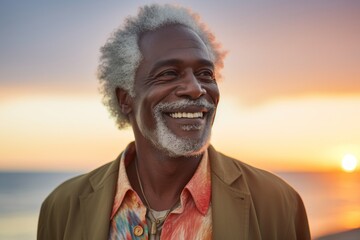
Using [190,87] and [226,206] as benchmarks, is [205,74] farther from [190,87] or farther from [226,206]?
[226,206]

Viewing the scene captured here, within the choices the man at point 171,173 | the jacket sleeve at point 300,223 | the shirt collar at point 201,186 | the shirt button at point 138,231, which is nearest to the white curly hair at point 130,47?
the man at point 171,173

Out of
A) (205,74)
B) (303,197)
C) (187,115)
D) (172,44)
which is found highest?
(172,44)

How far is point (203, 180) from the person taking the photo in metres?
3.52

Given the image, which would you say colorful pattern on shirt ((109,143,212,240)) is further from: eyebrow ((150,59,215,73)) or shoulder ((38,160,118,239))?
eyebrow ((150,59,215,73))

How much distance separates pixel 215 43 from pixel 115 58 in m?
0.66

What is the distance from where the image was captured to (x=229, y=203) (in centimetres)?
341

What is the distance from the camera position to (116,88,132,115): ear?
12.5ft

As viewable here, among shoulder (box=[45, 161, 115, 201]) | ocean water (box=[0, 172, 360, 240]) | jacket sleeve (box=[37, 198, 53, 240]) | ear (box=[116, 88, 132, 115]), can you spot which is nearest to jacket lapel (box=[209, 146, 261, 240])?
ear (box=[116, 88, 132, 115])

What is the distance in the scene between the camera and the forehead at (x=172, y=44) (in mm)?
3461

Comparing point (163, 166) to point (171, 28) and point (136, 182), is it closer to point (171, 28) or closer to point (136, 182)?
point (136, 182)

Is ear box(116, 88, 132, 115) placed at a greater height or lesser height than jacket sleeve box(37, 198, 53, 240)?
greater

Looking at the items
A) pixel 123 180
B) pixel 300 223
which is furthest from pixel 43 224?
pixel 300 223

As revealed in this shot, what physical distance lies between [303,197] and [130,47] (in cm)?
A: 2824

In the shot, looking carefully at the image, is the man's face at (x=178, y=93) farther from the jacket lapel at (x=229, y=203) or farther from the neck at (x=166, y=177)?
the jacket lapel at (x=229, y=203)
